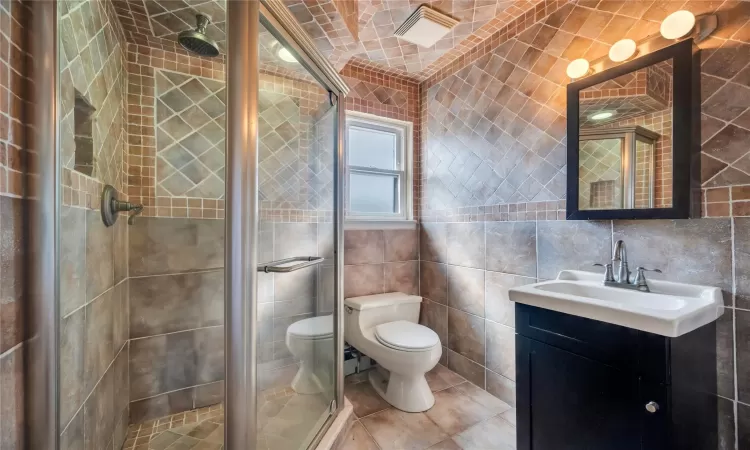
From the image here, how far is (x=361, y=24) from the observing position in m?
1.85

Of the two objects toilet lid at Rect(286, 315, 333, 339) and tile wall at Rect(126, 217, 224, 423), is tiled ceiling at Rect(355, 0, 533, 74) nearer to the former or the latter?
tile wall at Rect(126, 217, 224, 423)

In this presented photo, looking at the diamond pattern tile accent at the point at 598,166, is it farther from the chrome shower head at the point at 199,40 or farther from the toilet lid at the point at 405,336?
the chrome shower head at the point at 199,40

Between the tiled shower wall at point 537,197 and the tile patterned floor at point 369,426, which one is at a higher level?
the tiled shower wall at point 537,197

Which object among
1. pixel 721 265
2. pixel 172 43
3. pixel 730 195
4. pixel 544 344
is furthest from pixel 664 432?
pixel 172 43

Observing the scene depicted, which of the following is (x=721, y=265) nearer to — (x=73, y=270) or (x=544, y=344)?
(x=544, y=344)

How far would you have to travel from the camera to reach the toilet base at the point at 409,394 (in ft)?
5.93

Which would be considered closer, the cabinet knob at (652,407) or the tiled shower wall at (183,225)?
the cabinet knob at (652,407)

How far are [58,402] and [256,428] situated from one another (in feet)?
1.73

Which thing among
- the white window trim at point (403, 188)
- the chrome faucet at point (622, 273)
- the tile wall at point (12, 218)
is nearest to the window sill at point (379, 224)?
the white window trim at point (403, 188)

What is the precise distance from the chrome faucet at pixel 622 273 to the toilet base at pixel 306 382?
1501 millimetres

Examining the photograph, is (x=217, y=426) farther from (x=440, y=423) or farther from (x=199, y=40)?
(x=199, y=40)

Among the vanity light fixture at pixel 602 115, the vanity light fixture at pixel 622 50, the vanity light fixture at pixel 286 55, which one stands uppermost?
the vanity light fixture at pixel 622 50

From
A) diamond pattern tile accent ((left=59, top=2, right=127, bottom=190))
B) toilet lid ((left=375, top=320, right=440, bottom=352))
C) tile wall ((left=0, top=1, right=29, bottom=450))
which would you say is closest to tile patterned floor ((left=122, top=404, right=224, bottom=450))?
tile wall ((left=0, top=1, right=29, bottom=450))

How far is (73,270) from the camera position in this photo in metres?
0.97
